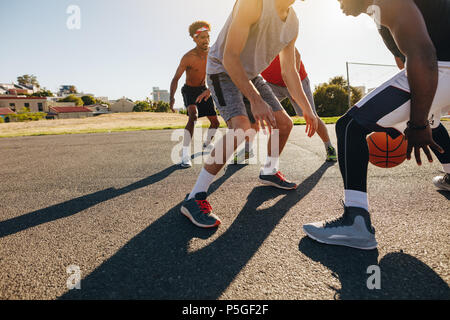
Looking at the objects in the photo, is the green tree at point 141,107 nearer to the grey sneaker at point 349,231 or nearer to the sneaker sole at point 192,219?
the sneaker sole at point 192,219

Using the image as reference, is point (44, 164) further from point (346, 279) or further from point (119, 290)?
point (346, 279)

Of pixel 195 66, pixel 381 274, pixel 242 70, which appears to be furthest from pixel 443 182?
pixel 195 66

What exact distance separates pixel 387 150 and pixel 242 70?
1.36 m

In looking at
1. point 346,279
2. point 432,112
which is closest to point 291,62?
point 432,112

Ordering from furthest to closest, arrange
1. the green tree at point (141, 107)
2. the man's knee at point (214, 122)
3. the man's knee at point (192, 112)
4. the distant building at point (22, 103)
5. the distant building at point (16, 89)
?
the distant building at point (16, 89) → the distant building at point (22, 103) → the green tree at point (141, 107) → the man's knee at point (214, 122) → the man's knee at point (192, 112)

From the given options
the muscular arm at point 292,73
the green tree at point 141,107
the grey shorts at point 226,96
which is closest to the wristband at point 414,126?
the muscular arm at point 292,73

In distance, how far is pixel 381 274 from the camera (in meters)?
1.37

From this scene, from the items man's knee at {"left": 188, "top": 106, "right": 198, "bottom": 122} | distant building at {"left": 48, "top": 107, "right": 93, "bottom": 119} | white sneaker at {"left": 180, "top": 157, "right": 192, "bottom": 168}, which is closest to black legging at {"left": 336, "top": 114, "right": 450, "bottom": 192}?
white sneaker at {"left": 180, "top": 157, "right": 192, "bottom": 168}

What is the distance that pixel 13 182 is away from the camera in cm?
362

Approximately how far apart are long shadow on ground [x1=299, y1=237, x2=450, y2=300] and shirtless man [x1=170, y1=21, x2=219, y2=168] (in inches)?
118

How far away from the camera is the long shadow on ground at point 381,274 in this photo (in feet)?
3.99

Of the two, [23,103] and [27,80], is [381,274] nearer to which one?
[23,103]

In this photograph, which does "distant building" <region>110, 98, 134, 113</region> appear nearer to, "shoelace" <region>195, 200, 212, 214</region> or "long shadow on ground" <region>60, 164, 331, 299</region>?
"shoelace" <region>195, 200, 212, 214</region>

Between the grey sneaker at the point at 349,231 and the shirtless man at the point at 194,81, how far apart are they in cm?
284
